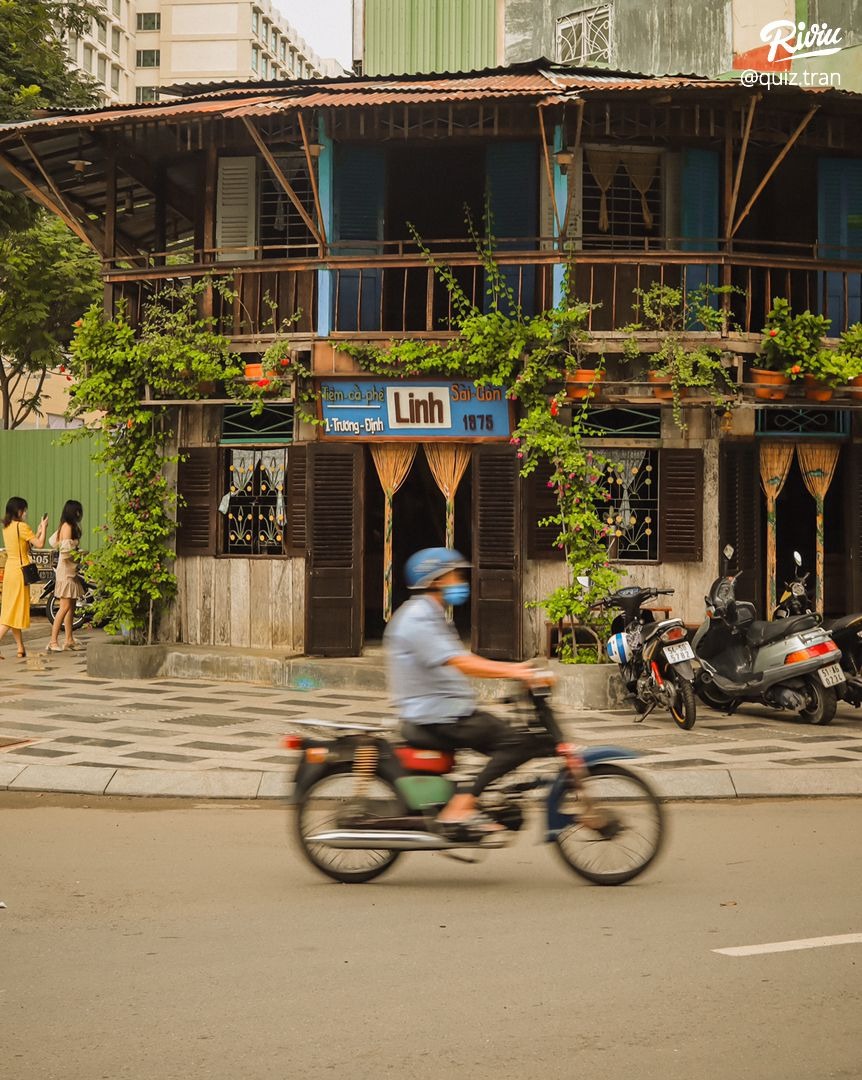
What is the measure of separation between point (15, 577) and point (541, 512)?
6333mm

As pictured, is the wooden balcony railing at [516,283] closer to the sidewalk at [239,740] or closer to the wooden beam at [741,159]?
the wooden beam at [741,159]

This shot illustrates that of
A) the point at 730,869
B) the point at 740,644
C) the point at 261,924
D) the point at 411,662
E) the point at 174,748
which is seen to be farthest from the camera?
the point at 740,644

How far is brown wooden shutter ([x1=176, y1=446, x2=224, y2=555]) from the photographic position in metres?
16.4

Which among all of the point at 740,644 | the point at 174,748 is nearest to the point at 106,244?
the point at 174,748

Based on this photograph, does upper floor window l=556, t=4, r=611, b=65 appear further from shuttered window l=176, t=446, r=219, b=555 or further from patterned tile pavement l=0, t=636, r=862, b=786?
patterned tile pavement l=0, t=636, r=862, b=786

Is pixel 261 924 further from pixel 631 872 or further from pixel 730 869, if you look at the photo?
pixel 730 869

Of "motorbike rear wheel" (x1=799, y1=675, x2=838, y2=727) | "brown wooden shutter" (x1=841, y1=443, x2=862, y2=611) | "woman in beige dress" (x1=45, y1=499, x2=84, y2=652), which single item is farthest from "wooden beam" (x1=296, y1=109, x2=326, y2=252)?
"motorbike rear wheel" (x1=799, y1=675, x2=838, y2=727)

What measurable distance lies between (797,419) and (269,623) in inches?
249

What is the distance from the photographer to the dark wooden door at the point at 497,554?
1534 centimetres

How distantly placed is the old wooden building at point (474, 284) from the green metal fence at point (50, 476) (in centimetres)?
789

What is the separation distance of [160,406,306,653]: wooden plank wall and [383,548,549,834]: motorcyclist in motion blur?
9.27 m

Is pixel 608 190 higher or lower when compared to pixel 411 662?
higher

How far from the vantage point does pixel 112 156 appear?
16109 millimetres

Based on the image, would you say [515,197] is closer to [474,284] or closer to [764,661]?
[474,284]
